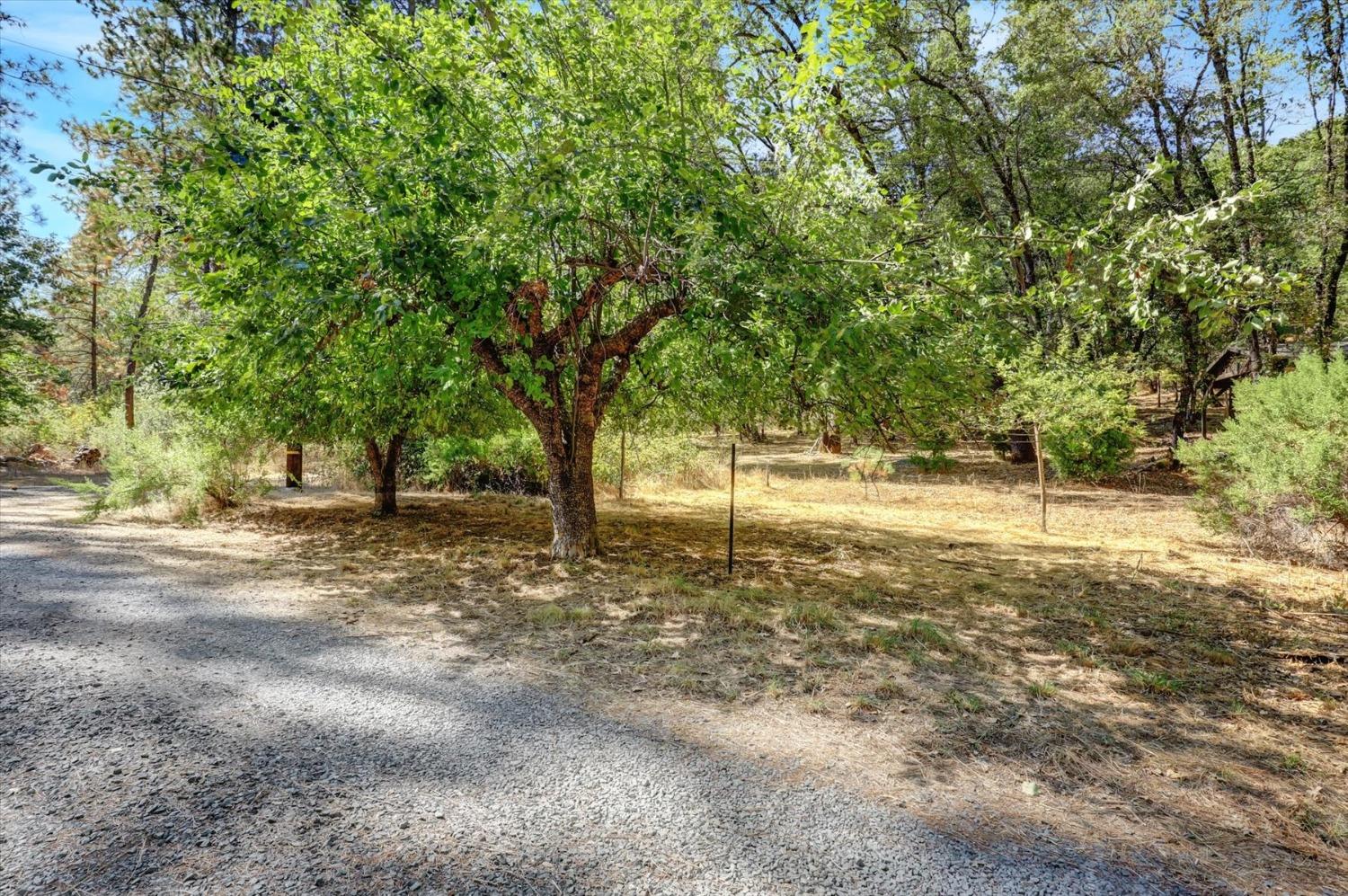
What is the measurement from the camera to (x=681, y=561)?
737 centimetres

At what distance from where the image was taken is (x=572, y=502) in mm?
7137

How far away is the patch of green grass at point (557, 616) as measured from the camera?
5.00m

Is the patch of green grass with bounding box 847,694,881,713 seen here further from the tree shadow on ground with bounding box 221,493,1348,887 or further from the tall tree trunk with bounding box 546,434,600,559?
the tall tree trunk with bounding box 546,434,600,559

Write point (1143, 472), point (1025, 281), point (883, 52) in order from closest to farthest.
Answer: point (883, 52) → point (1143, 472) → point (1025, 281)

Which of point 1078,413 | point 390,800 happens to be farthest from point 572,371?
point 1078,413

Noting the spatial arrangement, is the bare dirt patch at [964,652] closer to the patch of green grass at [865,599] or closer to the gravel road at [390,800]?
the patch of green grass at [865,599]

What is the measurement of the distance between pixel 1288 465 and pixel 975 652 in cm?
499

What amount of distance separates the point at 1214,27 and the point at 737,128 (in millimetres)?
12444

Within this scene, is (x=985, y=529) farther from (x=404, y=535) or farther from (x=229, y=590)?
(x=229, y=590)

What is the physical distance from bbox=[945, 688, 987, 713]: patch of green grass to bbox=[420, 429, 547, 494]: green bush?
31.3 ft

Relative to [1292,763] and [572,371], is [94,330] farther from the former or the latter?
[1292,763]

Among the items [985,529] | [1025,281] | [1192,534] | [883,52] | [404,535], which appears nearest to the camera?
[404,535]

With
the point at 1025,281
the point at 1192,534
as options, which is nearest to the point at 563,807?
the point at 1192,534

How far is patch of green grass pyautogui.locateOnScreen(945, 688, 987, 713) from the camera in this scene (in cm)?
358
